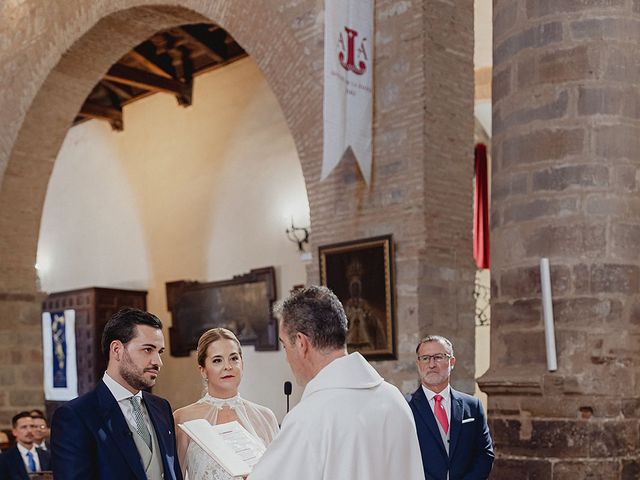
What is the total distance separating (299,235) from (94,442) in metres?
7.49

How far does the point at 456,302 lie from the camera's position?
604cm

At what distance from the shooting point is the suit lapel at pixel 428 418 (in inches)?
153

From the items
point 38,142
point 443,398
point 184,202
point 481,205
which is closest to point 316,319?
point 443,398

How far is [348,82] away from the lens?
5.94m

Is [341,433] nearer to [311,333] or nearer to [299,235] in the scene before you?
[311,333]

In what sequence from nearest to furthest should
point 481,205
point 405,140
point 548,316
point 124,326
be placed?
point 124,326
point 548,316
point 405,140
point 481,205

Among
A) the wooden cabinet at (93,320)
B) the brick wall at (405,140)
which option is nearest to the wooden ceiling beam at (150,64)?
the wooden cabinet at (93,320)

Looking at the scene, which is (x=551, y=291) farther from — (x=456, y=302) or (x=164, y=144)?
(x=164, y=144)

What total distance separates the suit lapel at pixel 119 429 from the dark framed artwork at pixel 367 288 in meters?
3.44

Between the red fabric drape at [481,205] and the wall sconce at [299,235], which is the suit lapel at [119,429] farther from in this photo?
the red fabric drape at [481,205]

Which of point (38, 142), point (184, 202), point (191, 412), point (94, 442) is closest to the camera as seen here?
point (94, 442)

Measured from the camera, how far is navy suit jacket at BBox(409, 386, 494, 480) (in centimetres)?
385

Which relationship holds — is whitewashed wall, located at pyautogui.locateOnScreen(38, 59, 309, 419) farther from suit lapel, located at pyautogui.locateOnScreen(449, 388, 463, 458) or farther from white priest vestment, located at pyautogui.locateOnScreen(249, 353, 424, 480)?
white priest vestment, located at pyautogui.locateOnScreen(249, 353, 424, 480)

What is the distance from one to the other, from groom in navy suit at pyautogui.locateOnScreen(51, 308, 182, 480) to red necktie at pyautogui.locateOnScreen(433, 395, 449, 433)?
1.59m
